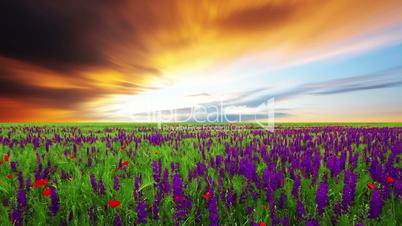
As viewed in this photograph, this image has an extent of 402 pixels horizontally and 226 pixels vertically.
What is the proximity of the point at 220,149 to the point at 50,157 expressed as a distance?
4268 mm

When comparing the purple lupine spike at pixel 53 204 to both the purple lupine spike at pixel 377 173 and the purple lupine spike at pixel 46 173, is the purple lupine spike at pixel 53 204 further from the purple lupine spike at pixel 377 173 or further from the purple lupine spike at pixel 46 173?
the purple lupine spike at pixel 377 173

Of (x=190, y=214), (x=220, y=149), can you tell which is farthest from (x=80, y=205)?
(x=220, y=149)

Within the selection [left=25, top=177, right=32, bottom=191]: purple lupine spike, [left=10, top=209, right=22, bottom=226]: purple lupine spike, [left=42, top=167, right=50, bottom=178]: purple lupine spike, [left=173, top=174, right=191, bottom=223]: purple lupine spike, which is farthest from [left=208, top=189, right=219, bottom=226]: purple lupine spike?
[left=42, top=167, right=50, bottom=178]: purple lupine spike

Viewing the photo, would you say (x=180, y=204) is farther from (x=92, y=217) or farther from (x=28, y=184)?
(x=28, y=184)

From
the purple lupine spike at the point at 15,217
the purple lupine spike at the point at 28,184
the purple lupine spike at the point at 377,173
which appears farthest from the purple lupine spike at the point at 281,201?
the purple lupine spike at the point at 28,184

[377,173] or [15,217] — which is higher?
[377,173]

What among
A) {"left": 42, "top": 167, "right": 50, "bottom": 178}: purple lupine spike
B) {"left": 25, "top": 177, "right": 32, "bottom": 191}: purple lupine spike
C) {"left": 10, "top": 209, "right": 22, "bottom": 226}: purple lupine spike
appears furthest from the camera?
{"left": 42, "top": 167, "right": 50, "bottom": 178}: purple lupine spike

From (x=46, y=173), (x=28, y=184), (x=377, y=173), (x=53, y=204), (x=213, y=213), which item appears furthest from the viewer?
(x=46, y=173)

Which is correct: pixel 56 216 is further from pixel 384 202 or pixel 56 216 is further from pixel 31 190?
pixel 384 202

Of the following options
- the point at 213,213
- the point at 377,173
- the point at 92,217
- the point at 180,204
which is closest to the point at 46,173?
the point at 92,217

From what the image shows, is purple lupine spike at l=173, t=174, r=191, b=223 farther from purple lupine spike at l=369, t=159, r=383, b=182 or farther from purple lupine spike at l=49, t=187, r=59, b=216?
purple lupine spike at l=369, t=159, r=383, b=182

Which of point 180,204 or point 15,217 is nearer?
point 15,217

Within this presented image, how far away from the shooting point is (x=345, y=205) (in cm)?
297

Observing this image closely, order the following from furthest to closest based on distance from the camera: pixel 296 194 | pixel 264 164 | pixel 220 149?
pixel 220 149 → pixel 264 164 → pixel 296 194
